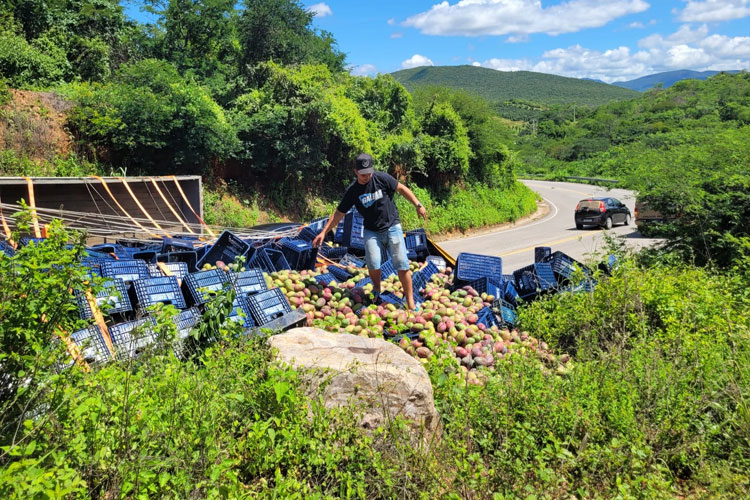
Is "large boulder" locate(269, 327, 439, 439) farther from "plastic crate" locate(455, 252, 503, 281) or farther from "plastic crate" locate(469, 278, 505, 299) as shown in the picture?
"plastic crate" locate(455, 252, 503, 281)

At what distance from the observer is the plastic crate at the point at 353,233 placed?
10289 millimetres

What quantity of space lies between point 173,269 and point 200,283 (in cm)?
125

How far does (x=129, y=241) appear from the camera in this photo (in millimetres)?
9117

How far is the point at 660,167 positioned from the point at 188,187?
441 inches

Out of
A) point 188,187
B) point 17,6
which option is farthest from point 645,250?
point 17,6

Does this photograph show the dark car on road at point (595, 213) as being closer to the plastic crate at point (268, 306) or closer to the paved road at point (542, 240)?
the paved road at point (542, 240)

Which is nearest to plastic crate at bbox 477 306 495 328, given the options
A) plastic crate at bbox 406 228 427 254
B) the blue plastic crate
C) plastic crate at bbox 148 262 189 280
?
plastic crate at bbox 406 228 427 254

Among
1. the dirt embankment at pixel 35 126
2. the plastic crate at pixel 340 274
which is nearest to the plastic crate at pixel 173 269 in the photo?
the plastic crate at pixel 340 274

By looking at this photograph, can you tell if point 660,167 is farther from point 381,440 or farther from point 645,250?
point 381,440

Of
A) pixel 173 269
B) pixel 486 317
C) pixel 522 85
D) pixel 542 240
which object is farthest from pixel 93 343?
pixel 522 85

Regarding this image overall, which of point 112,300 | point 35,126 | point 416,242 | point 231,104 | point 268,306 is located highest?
point 231,104

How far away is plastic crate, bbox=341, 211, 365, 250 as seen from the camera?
10.3 m

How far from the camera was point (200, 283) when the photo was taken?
6.41 m

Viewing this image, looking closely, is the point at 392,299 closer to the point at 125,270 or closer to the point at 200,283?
the point at 200,283
